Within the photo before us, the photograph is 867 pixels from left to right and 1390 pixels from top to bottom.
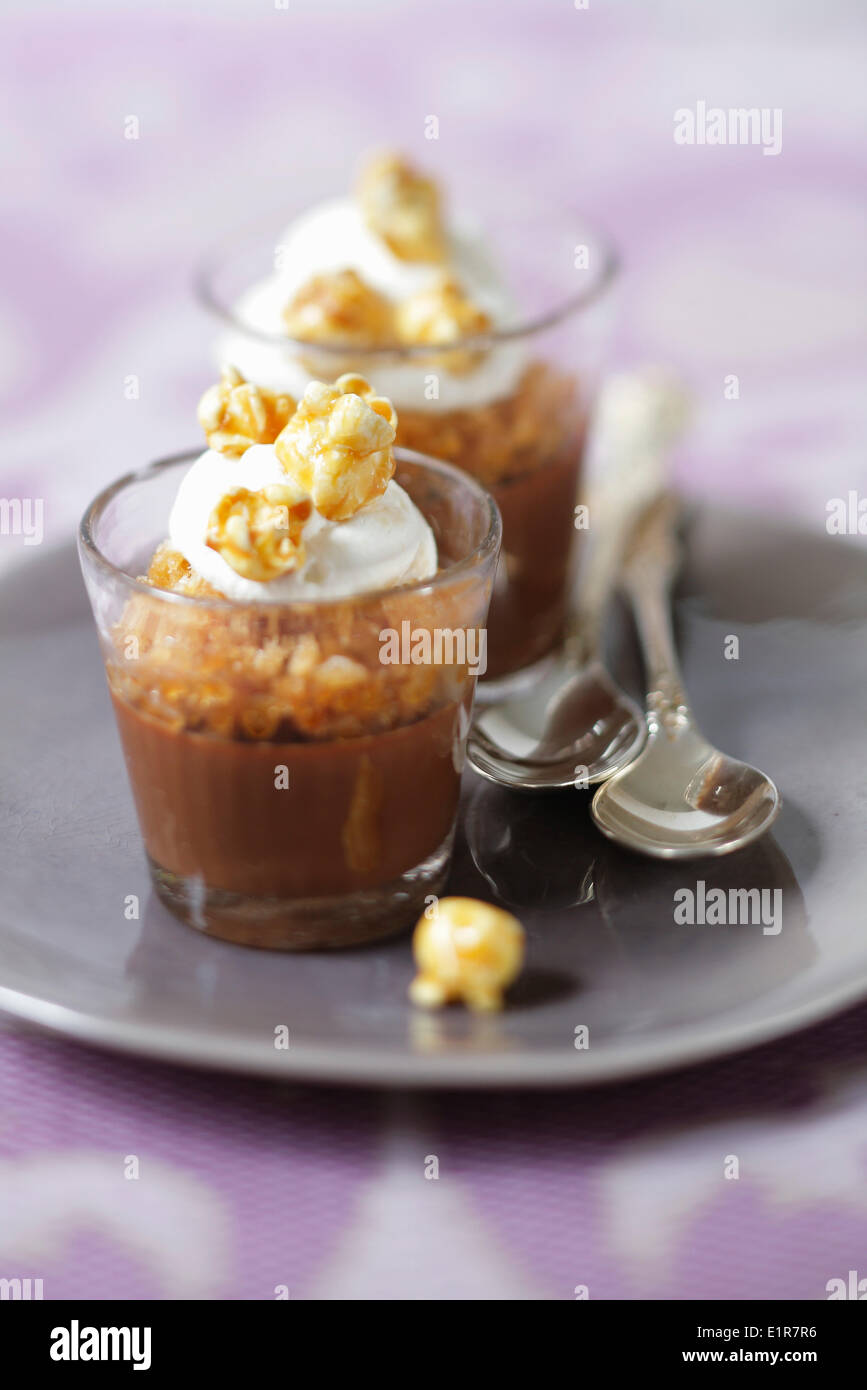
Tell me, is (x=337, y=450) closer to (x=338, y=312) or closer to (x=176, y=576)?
(x=176, y=576)

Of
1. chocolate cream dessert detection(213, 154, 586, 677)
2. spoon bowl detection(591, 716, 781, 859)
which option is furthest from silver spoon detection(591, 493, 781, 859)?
chocolate cream dessert detection(213, 154, 586, 677)

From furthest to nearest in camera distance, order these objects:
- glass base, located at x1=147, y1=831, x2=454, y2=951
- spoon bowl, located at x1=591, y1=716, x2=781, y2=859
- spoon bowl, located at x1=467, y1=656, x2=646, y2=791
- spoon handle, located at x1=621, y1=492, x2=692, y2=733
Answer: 1. spoon handle, located at x1=621, y1=492, x2=692, y2=733
2. spoon bowl, located at x1=467, y1=656, x2=646, y2=791
3. spoon bowl, located at x1=591, y1=716, x2=781, y2=859
4. glass base, located at x1=147, y1=831, x2=454, y2=951

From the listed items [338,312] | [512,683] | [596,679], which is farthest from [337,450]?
[512,683]

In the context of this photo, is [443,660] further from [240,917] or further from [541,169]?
[541,169]

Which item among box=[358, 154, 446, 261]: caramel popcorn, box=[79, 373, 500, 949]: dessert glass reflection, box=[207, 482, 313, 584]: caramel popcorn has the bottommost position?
box=[79, 373, 500, 949]: dessert glass reflection

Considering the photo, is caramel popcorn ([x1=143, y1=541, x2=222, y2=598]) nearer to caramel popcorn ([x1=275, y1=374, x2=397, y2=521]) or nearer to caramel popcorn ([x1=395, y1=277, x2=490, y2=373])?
caramel popcorn ([x1=275, y1=374, x2=397, y2=521])

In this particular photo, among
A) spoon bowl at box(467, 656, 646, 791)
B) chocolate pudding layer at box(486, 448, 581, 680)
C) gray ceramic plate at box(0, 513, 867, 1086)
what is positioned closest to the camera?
gray ceramic plate at box(0, 513, 867, 1086)
